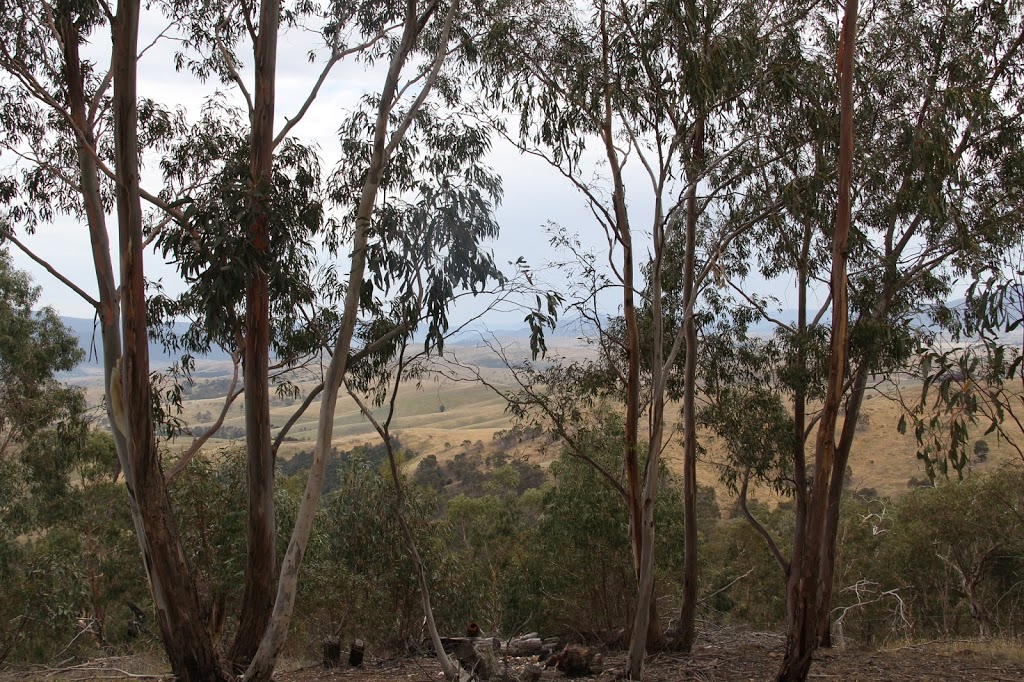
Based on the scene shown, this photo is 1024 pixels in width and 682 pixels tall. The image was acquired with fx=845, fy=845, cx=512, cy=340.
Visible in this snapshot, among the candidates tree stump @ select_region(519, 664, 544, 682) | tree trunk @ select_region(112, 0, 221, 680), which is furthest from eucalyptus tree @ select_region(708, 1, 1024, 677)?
tree trunk @ select_region(112, 0, 221, 680)

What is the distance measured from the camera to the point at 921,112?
27.2ft

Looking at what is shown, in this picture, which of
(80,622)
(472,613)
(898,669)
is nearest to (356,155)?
(898,669)

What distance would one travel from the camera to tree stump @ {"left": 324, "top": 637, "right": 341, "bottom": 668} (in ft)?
27.5

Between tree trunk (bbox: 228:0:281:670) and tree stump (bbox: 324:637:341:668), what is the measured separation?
1.55 m

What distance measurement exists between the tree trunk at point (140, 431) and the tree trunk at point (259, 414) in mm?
693

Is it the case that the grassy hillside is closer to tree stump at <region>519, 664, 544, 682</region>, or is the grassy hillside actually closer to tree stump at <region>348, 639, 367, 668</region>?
tree stump at <region>519, 664, 544, 682</region>

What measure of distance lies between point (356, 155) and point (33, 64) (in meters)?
3.43

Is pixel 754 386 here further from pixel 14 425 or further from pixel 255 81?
pixel 14 425

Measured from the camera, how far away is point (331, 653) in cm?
841

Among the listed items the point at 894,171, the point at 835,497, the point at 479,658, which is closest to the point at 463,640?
the point at 479,658

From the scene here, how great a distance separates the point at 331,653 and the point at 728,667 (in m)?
3.88

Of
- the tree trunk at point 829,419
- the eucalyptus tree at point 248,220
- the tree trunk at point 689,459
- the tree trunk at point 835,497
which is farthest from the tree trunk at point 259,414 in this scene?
the tree trunk at point 835,497

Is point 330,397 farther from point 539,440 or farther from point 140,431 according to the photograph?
point 539,440

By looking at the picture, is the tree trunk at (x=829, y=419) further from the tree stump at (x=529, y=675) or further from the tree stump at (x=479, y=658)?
the tree stump at (x=479, y=658)
